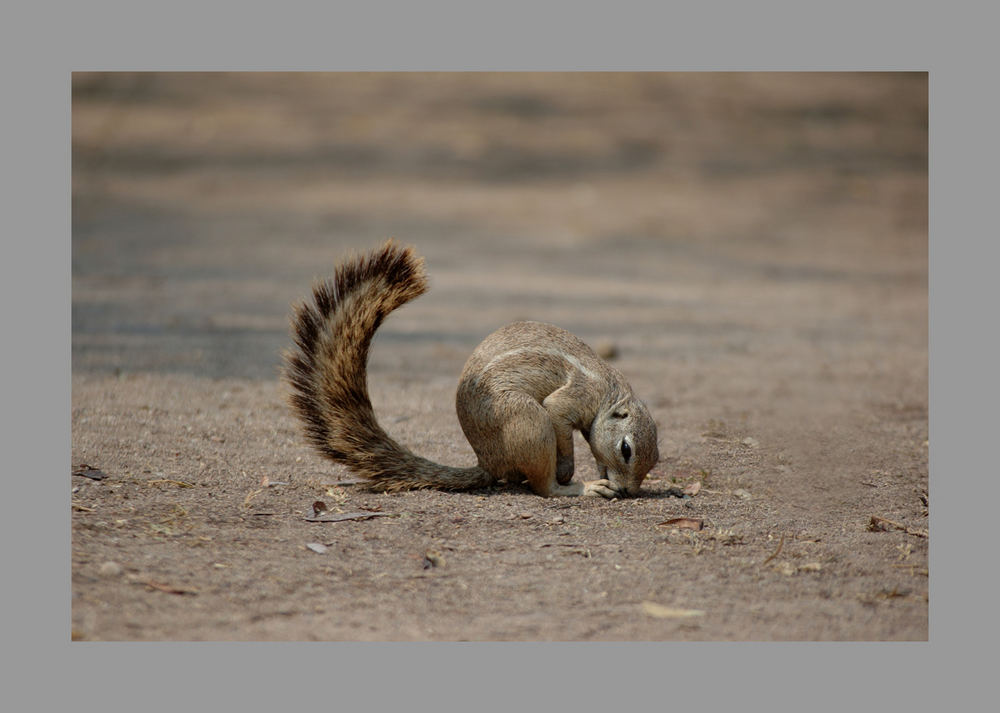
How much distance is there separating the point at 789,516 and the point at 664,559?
3.27ft

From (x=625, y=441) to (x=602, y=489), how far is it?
303mm

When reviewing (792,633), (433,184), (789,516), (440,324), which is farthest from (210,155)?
(792,633)

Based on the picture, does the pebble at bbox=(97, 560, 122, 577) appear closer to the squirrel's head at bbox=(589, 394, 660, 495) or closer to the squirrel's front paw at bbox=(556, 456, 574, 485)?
the squirrel's front paw at bbox=(556, 456, 574, 485)

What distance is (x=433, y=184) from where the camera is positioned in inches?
713

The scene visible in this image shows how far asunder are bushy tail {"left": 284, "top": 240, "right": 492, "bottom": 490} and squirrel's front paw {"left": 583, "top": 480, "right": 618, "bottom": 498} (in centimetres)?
51

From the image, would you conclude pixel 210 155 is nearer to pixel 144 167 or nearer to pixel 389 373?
pixel 144 167

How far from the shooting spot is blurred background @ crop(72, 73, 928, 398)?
9.57 m

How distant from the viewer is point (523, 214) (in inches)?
654

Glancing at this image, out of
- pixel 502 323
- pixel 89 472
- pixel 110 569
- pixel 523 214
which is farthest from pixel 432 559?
pixel 523 214

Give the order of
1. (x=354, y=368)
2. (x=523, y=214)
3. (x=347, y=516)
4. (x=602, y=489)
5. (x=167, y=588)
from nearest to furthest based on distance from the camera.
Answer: (x=167, y=588) < (x=347, y=516) < (x=354, y=368) < (x=602, y=489) < (x=523, y=214)

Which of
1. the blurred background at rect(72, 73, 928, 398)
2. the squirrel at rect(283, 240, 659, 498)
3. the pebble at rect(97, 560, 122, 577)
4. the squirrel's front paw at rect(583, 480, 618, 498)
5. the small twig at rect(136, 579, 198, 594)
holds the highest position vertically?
the blurred background at rect(72, 73, 928, 398)

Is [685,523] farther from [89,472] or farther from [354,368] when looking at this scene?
[89,472]

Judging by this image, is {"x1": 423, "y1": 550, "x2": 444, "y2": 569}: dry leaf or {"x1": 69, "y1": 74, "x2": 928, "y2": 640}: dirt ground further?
{"x1": 423, "y1": 550, "x2": 444, "y2": 569}: dry leaf

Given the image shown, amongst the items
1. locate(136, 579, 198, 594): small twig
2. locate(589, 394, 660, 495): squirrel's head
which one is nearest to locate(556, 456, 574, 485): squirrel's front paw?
locate(589, 394, 660, 495): squirrel's head
